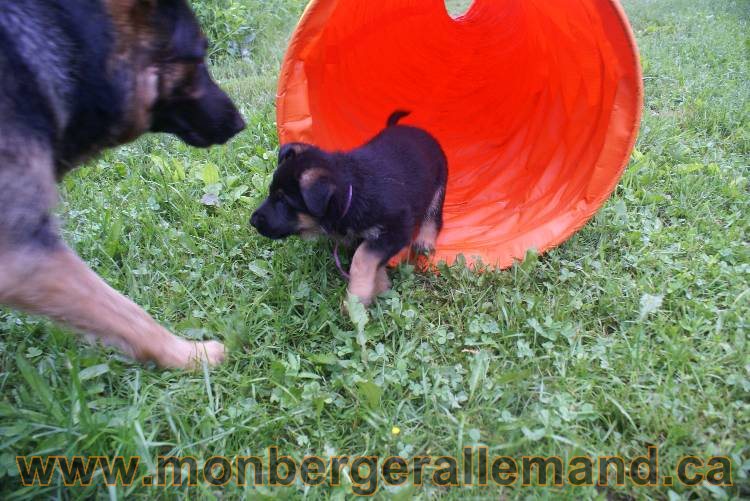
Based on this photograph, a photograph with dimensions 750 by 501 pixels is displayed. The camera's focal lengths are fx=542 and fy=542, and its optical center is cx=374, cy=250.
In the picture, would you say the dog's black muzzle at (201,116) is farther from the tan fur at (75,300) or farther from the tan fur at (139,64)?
the tan fur at (75,300)

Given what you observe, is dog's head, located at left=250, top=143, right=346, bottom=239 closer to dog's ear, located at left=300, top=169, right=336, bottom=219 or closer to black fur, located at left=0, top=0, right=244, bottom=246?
dog's ear, located at left=300, top=169, right=336, bottom=219

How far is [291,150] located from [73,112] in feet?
3.84

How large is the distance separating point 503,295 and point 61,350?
2267mm

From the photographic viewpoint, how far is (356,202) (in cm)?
304

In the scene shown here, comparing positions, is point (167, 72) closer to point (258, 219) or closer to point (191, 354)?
point (258, 219)

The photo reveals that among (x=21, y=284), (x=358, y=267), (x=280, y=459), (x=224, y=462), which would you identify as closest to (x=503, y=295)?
(x=358, y=267)

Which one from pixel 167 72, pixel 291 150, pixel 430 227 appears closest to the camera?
pixel 167 72

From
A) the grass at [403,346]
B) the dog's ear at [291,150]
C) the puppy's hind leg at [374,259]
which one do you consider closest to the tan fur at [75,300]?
the grass at [403,346]

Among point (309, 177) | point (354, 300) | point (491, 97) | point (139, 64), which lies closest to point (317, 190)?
point (309, 177)

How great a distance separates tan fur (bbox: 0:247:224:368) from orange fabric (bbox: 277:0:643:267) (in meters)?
1.54

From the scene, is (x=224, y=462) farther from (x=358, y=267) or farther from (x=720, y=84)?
(x=720, y=84)

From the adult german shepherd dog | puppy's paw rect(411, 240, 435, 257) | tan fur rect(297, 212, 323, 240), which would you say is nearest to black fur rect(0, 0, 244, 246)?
the adult german shepherd dog

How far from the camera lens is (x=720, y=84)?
217 inches

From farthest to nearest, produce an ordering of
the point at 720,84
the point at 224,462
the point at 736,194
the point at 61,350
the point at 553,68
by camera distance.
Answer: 1. the point at 720,84
2. the point at 553,68
3. the point at 736,194
4. the point at 61,350
5. the point at 224,462
